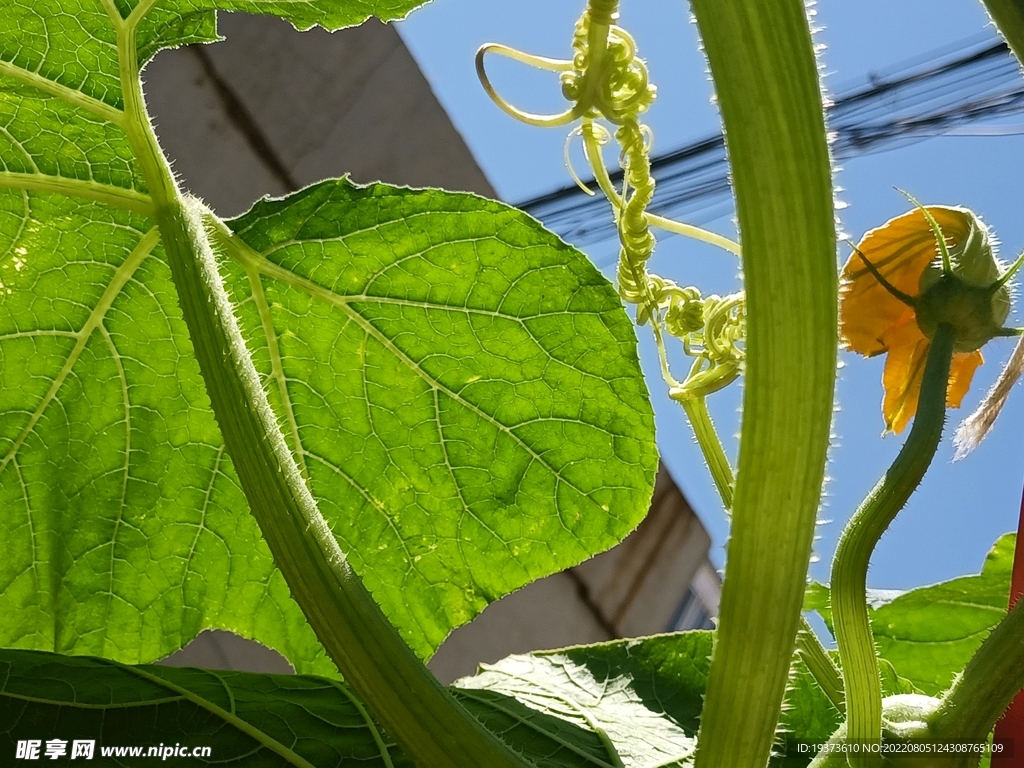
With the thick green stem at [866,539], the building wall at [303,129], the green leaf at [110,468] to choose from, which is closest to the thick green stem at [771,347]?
the thick green stem at [866,539]

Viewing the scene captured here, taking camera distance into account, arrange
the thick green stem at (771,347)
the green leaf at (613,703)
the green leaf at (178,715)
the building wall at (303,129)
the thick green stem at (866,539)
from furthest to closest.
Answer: the building wall at (303,129), the green leaf at (613,703), the green leaf at (178,715), the thick green stem at (866,539), the thick green stem at (771,347)

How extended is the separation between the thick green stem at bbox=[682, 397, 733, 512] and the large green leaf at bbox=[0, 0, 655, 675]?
0.47 feet

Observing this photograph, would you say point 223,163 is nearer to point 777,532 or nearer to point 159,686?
point 159,686

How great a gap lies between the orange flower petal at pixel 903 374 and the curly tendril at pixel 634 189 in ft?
0.30

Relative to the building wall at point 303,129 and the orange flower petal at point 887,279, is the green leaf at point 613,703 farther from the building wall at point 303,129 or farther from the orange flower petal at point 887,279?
the building wall at point 303,129

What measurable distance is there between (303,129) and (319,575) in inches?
81.7

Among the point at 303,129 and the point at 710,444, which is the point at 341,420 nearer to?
the point at 710,444

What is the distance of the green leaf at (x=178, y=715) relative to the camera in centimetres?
51

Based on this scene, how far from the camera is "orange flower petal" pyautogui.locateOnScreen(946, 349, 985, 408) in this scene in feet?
1.82

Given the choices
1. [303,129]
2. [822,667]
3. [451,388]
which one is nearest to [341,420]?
[451,388]

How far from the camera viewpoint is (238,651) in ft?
7.02

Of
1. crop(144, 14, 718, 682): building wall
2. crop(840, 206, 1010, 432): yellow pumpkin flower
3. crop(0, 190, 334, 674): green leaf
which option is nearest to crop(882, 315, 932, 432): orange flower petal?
crop(840, 206, 1010, 432): yellow pumpkin flower

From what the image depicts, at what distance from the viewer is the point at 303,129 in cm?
230

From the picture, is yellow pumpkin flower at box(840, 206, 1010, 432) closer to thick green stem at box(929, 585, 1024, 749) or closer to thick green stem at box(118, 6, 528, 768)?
thick green stem at box(929, 585, 1024, 749)
